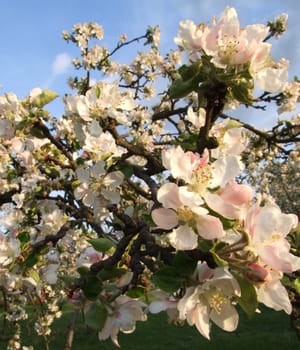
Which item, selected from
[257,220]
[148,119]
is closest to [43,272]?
[257,220]

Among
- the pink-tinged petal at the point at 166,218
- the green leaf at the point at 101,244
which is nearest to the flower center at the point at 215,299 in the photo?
the pink-tinged petal at the point at 166,218

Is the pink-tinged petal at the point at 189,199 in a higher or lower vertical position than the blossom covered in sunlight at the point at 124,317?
higher

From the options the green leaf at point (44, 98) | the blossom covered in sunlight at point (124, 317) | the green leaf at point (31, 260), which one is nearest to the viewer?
the blossom covered in sunlight at point (124, 317)

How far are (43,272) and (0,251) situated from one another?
41cm

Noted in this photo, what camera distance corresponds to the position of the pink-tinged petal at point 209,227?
999 mm

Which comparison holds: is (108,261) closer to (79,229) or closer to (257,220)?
(257,220)

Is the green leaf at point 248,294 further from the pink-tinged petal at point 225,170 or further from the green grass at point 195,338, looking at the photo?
the green grass at point 195,338

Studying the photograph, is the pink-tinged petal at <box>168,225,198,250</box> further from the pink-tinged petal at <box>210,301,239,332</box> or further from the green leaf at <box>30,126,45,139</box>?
the green leaf at <box>30,126,45,139</box>

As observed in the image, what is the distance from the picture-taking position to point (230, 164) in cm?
118

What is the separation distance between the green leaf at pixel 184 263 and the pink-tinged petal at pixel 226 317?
0.16m

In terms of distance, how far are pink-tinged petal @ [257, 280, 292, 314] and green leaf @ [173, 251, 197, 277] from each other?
0.56 feet

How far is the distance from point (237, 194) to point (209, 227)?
0.10 metres

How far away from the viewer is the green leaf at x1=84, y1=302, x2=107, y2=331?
1430mm

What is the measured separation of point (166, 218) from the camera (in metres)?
1.09
